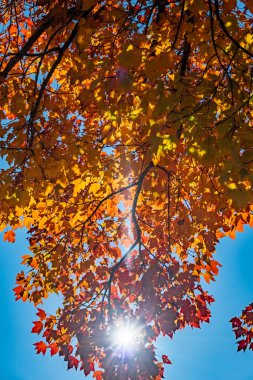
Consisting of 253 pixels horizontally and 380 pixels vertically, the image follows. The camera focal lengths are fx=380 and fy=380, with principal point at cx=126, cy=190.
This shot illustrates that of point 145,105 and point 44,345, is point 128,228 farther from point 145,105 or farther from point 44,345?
point 145,105

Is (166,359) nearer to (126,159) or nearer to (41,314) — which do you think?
(41,314)

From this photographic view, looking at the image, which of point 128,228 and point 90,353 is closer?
point 90,353

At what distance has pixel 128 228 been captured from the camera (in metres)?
6.60

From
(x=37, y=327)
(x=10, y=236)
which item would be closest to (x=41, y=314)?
(x=37, y=327)

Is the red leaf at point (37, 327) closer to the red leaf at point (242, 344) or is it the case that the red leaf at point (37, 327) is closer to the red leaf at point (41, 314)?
the red leaf at point (41, 314)

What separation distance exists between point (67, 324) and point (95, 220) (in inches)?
73.4

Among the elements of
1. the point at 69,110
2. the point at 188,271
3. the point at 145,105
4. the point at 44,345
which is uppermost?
the point at 69,110

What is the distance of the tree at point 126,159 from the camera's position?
3607mm

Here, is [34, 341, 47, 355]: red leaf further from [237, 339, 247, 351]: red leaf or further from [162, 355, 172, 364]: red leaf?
[237, 339, 247, 351]: red leaf

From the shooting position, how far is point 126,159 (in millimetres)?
5500

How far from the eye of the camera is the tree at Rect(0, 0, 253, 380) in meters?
3.61

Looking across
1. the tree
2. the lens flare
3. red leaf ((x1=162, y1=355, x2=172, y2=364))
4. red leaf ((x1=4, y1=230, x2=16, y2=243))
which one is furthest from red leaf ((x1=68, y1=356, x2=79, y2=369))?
red leaf ((x1=4, y1=230, x2=16, y2=243))

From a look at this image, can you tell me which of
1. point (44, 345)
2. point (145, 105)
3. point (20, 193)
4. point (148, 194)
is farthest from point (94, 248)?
point (145, 105)

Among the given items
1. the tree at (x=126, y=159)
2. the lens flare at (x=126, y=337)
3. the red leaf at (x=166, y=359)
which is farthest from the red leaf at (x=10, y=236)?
the red leaf at (x=166, y=359)
